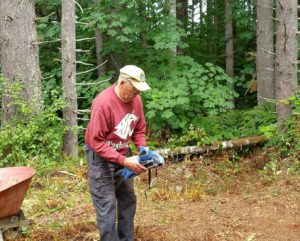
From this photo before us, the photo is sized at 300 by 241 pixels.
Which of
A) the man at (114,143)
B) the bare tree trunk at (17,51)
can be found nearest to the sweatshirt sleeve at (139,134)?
the man at (114,143)

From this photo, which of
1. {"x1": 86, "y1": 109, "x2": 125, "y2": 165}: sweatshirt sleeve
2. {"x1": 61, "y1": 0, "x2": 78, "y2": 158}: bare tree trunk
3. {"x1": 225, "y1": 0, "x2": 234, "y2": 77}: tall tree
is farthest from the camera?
{"x1": 225, "y1": 0, "x2": 234, "y2": 77}: tall tree

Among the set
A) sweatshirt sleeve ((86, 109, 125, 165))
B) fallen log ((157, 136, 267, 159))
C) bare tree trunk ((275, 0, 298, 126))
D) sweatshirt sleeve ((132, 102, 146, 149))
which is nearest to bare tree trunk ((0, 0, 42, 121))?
fallen log ((157, 136, 267, 159))

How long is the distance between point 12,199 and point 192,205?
2.73 meters

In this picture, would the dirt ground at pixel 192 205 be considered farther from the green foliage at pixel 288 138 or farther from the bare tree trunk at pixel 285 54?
the bare tree trunk at pixel 285 54

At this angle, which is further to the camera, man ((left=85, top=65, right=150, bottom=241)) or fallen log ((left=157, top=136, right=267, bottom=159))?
fallen log ((left=157, top=136, right=267, bottom=159))

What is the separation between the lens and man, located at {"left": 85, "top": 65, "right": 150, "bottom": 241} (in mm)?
3691

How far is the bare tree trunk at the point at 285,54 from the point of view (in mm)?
8141

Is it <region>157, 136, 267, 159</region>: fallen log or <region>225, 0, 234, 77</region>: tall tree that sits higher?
<region>225, 0, 234, 77</region>: tall tree

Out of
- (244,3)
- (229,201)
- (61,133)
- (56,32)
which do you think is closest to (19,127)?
(61,133)

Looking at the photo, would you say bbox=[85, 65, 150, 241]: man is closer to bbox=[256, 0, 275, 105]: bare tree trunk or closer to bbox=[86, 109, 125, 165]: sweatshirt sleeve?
bbox=[86, 109, 125, 165]: sweatshirt sleeve

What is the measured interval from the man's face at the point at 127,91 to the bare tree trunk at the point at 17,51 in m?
4.58

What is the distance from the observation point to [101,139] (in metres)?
3.71

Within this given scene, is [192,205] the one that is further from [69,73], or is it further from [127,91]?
[69,73]

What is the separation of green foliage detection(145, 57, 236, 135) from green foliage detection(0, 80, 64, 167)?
204cm
